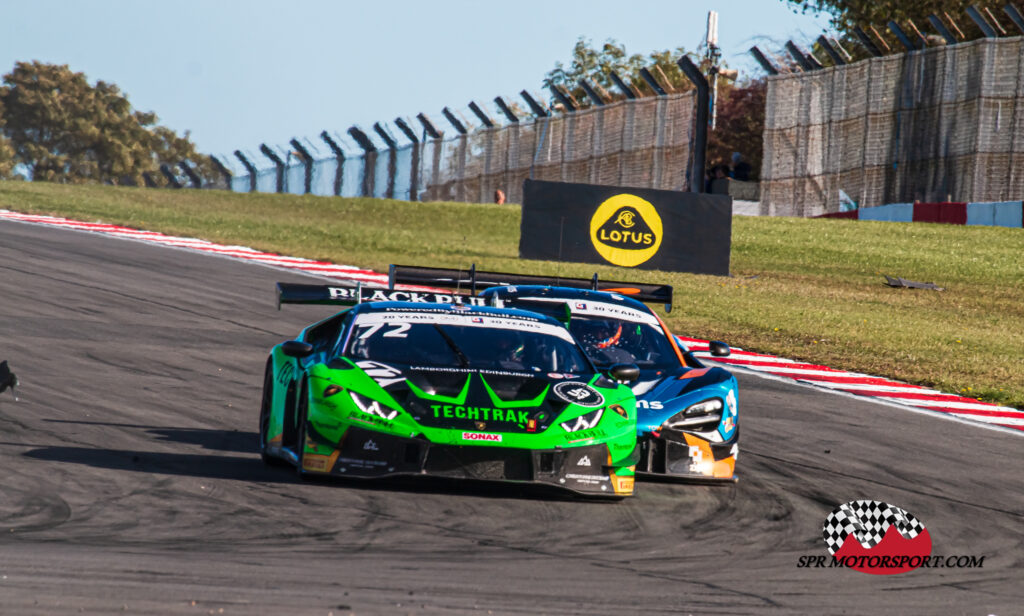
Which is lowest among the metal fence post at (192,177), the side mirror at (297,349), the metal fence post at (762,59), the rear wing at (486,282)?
the side mirror at (297,349)

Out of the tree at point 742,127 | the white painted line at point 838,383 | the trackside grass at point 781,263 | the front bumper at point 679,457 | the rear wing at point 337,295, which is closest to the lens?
the front bumper at point 679,457

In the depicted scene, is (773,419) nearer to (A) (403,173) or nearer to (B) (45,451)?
(B) (45,451)

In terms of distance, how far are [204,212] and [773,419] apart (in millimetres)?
27609

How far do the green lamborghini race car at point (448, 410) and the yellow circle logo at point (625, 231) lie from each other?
16.5 meters

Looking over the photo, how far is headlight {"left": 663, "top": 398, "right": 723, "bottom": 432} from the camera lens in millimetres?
9258

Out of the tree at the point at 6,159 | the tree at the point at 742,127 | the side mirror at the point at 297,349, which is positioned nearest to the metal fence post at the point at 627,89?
the tree at the point at 742,127

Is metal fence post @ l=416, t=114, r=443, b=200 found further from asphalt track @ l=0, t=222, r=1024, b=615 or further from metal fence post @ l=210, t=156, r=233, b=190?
asphalt track @ l=0, t=222, r=1024, b=615

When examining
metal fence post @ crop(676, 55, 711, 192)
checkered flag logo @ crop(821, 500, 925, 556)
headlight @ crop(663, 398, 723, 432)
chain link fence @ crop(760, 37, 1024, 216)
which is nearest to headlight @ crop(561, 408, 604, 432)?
headlight @ crop(663, 398, 723, 432)

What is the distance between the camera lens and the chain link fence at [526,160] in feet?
134

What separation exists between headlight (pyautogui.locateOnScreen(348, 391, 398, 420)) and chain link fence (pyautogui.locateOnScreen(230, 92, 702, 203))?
31.8m

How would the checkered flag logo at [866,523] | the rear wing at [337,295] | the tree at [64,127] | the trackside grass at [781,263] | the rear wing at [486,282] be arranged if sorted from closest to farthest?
the checkered flag logo at [866,523] < the rear wing at [337,295] < the rear wing at [486,282] < the trackside grass at [781,263] < the tree at [64,127]

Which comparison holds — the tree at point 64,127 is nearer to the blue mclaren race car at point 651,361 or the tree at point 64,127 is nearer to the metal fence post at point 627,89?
the metal fence post at point 627,89

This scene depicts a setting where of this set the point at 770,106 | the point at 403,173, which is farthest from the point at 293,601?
the point at 403,173

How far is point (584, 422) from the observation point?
8250mm
